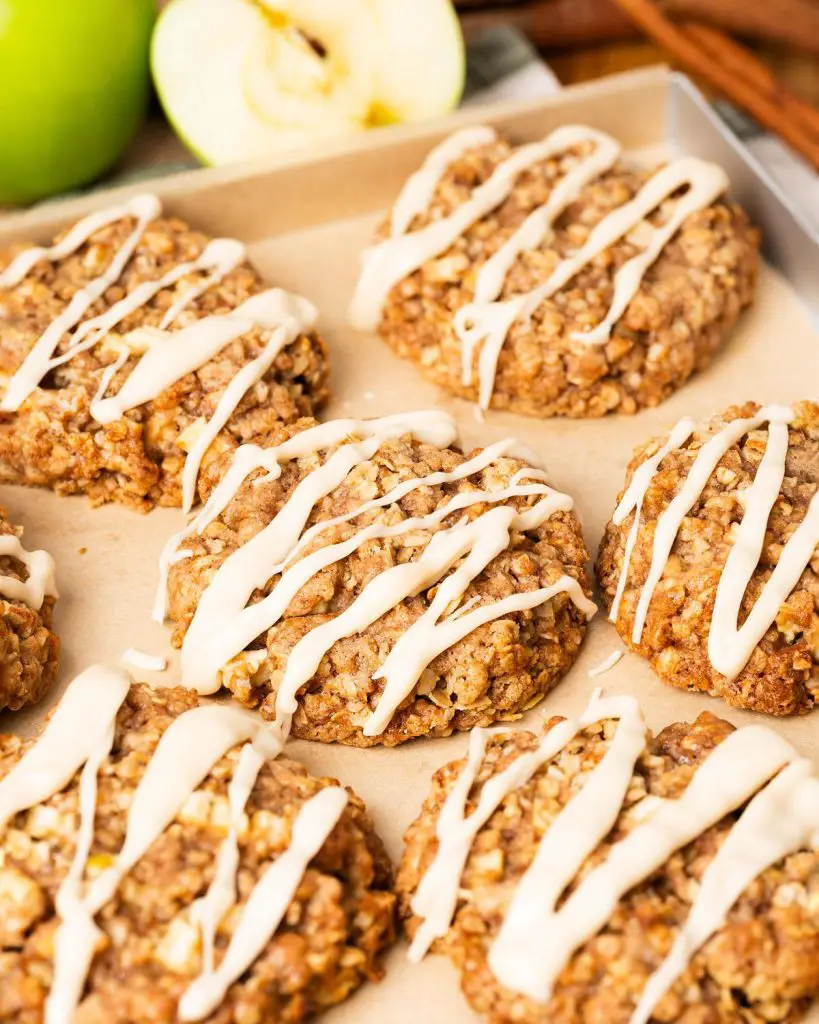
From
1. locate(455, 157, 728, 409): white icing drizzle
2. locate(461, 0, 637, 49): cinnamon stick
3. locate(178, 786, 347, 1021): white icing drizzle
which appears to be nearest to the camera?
locate(178, 786, 347, 1021): white icing drizzle

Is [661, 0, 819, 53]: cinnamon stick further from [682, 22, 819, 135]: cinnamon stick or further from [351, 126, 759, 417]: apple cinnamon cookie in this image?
[351, 126, 759, 417]: apple cinnamon cookie

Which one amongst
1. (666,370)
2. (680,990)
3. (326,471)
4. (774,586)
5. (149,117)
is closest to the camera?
(680,990)

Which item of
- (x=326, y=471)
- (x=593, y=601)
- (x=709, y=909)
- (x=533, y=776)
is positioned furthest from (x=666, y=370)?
(x=709, y=909)

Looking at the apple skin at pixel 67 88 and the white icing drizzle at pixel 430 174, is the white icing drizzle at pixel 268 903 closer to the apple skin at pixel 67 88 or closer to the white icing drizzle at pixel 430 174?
the white icing drizzle at pixel 430 174

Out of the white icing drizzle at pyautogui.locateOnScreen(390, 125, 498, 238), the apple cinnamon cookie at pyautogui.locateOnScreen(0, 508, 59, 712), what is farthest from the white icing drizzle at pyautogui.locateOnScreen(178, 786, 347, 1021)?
the white icing drizzle at pyautogui.locateOnScreen(390, 125, 498, 238)

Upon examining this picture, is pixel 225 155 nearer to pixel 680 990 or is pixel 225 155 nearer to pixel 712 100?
pixel 712 100

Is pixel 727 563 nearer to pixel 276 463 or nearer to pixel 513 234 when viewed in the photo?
pixel 276 463

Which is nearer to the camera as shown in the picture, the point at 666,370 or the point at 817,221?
the point at 666,370
